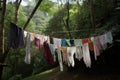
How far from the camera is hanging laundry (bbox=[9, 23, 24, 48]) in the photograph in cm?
786

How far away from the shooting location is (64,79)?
708 inches

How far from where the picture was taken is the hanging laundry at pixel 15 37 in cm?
786

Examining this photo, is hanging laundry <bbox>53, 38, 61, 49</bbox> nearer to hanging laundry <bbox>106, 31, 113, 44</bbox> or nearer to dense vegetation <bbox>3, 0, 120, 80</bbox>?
hanging laundry <bbox>106, 31, 113, 44</bbox>

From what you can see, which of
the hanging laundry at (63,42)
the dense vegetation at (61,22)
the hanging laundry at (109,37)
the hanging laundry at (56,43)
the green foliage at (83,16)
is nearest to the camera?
the hanging laundry at (56,43)

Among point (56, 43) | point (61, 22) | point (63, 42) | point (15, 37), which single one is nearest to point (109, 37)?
point (63, 42)

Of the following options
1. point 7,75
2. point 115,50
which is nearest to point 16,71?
point 7,75

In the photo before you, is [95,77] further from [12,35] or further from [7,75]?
[7,75]

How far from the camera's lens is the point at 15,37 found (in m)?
7.95

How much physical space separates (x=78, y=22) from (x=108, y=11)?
150 inches

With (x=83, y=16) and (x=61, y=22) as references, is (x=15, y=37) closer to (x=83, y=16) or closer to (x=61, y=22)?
(x=83, y=16)

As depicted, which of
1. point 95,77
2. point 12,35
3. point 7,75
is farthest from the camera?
point 7,75

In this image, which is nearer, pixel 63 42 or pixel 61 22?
pixel 63 42

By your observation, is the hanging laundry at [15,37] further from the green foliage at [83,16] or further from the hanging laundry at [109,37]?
the green foliage at [83,16]

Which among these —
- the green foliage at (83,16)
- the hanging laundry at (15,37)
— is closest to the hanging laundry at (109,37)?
the green foliage at (83,16)
